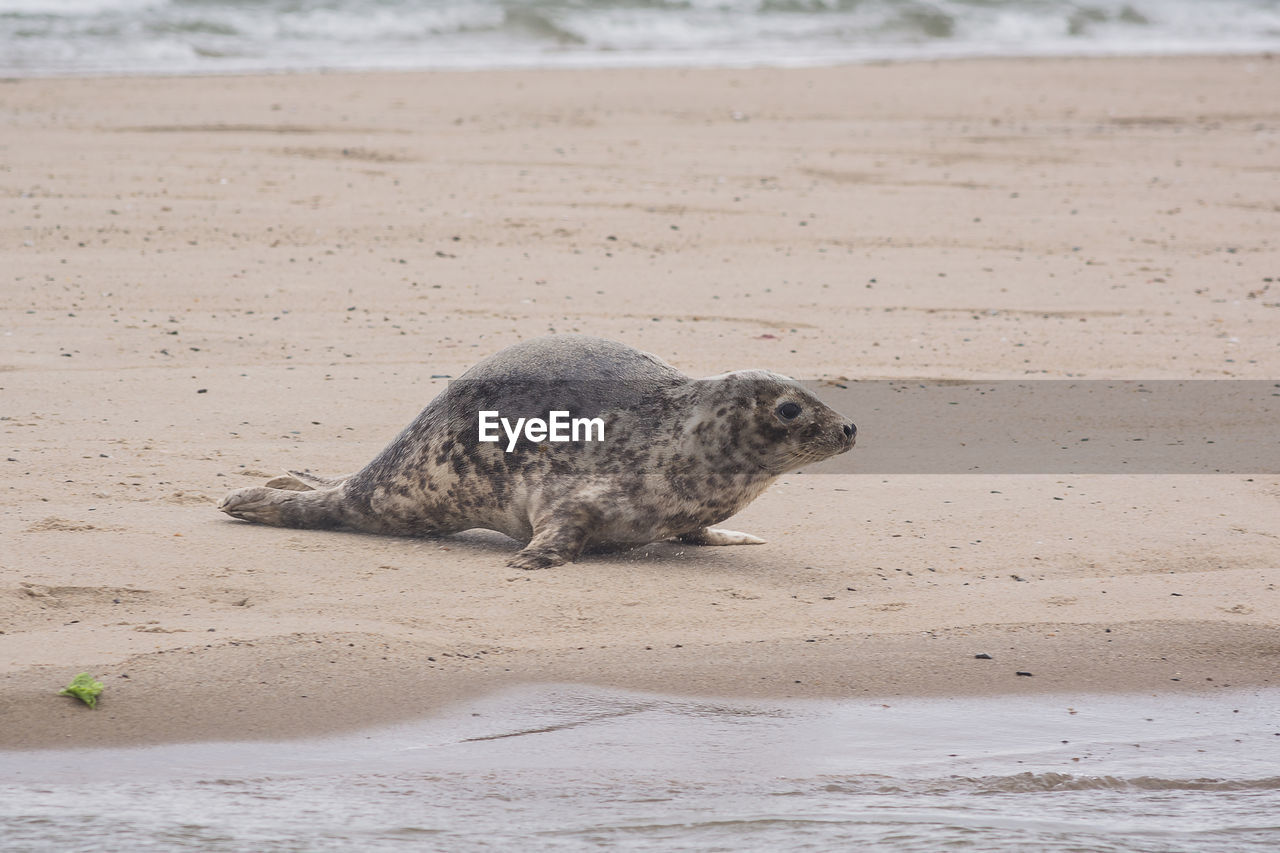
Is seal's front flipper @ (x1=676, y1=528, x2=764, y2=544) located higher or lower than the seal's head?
lower

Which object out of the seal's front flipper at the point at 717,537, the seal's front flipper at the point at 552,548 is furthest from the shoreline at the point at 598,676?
the seal's front flipper at the point at 717,537

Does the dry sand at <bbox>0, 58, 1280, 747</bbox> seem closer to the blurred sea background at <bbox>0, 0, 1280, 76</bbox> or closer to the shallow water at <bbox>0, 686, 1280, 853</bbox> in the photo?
the shallow water at <bbox>0, 686, 1280, 853</bbox>

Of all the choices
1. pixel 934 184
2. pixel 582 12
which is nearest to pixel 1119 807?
pixel 934 184

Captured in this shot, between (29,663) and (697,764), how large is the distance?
168cm

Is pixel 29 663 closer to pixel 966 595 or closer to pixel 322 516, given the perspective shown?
pixel 322 516

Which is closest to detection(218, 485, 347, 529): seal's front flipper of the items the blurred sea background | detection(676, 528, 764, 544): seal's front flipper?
detection(676, 528, 764, 544): seal's front flipper

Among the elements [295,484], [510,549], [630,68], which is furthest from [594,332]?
[630,68]

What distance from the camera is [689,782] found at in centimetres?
377

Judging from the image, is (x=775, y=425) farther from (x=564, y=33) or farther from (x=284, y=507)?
(x=564, y=33)

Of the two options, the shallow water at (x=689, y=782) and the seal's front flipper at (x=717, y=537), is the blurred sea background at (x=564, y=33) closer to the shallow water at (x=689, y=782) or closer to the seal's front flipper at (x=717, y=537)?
the seal's front flipper at (x=717, y=537)

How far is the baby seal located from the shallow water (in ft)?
3.53

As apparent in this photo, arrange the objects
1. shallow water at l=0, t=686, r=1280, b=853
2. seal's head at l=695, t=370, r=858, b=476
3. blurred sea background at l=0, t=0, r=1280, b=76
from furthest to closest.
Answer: blurred sea background at l=0, t=0, r=1280, b=76, seal's head at l=695, t=370, r=858, b=476, shallow water at l=0, t=686, r=1280, b=853

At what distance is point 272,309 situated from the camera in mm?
8672

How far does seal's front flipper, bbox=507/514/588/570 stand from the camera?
199 inches
